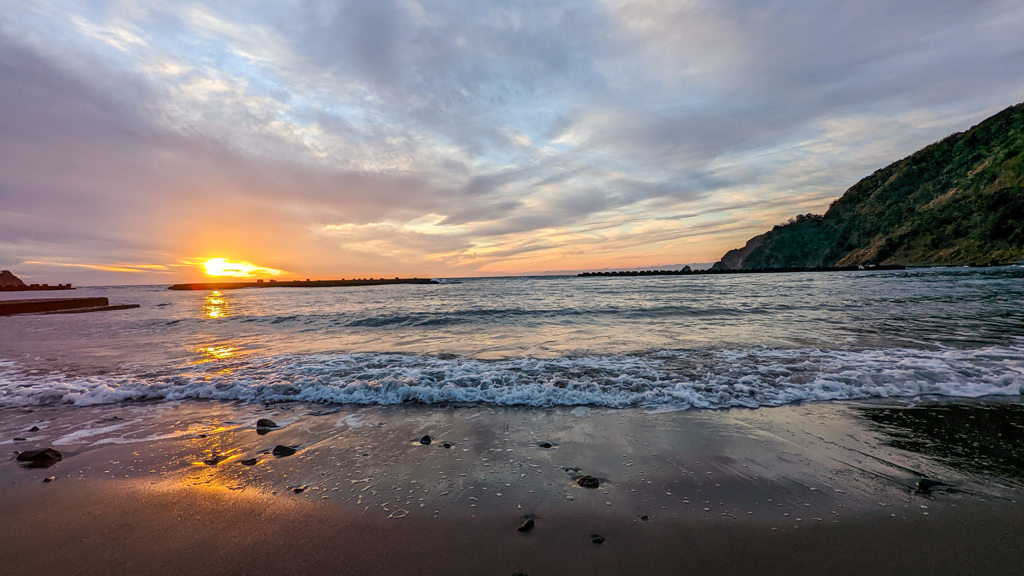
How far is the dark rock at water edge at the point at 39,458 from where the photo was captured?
4.36m

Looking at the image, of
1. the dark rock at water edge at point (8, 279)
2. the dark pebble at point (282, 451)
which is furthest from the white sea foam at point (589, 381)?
the dark rock at water edge at point (8, 279)

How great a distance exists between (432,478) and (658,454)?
2.65m

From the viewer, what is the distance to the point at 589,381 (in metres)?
7.37

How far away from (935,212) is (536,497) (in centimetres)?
12031

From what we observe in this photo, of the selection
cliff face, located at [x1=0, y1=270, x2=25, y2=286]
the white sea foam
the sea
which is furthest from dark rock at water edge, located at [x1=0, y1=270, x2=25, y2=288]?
the white sea foam

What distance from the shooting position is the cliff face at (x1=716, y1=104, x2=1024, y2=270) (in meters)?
66.2

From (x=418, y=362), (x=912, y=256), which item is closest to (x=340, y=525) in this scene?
(x=418, y=362)

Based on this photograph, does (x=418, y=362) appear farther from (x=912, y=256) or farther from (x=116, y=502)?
(x=912, y=256)

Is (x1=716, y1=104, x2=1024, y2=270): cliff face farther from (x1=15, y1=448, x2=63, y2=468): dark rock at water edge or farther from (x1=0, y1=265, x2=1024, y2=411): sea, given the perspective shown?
(x1=15, y1=448, x2=63, y2=468): dark rock at water edge

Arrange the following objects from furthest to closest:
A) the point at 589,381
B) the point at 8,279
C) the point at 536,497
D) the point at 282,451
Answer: the point at 8,279, the point at 589,381, the point at 282,451, the point at 536,497

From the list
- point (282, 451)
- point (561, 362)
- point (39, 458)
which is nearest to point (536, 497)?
point (282, 451)

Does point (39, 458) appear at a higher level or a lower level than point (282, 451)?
higher

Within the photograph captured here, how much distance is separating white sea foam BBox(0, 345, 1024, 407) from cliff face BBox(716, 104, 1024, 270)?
92.6 meters

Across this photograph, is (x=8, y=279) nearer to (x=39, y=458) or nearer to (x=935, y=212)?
(x=39, y=458)
